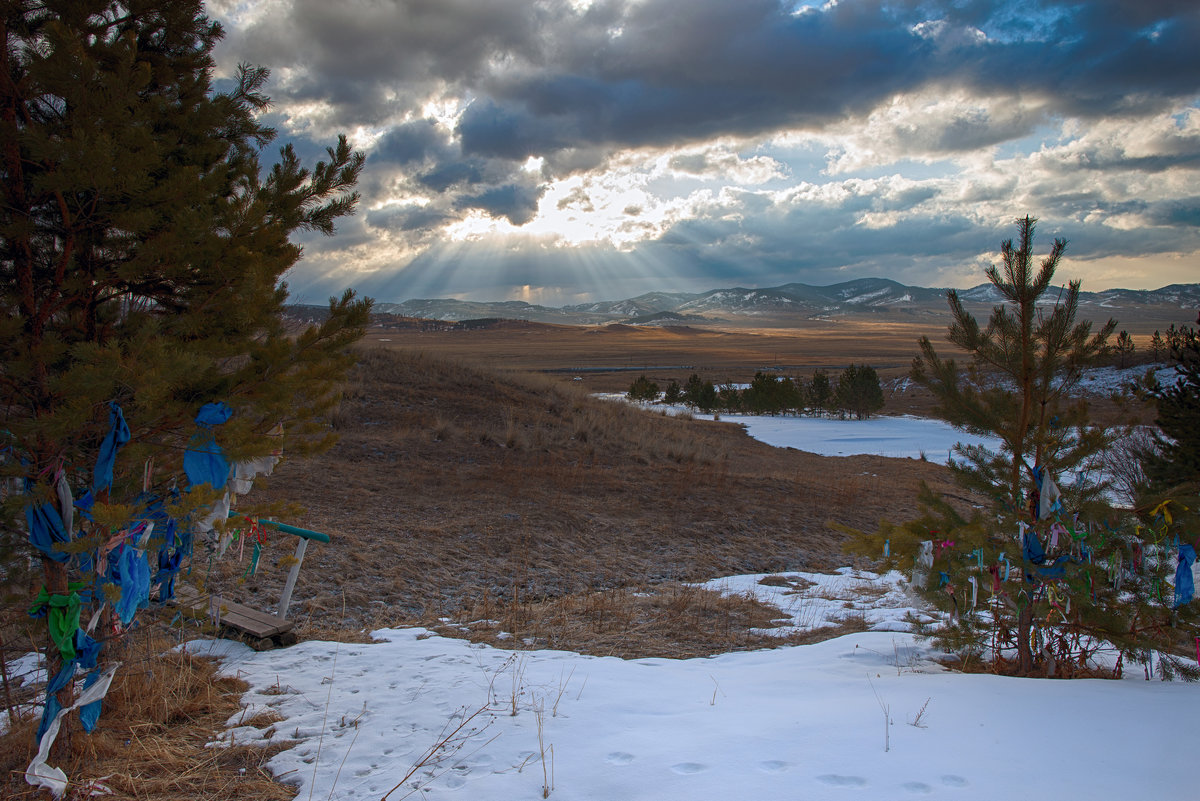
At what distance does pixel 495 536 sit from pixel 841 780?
626 cm

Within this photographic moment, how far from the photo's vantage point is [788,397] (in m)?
39.3

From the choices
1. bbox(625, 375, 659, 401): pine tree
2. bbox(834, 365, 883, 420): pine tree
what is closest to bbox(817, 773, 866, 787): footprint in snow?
bbox(834, 365, 883, 420): pine tree

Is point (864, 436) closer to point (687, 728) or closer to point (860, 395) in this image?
point (860, 395)

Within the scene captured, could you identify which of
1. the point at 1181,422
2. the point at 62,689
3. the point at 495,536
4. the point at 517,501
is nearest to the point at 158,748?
the point at 62,689

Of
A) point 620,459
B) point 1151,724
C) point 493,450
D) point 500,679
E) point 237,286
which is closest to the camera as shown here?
point 237,286

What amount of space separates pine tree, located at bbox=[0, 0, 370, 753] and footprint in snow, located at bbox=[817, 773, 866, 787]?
298 cm

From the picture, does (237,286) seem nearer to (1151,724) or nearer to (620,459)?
(1151,724)

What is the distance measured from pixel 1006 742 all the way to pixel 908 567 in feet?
5.02

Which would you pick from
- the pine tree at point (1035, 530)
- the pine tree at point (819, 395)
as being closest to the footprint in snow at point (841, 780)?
the pine tree at point (1035, 530)

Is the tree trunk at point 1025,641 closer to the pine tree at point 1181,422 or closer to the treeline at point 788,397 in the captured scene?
the pine tree at point 1181,422

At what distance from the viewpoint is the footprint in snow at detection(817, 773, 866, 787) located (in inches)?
118

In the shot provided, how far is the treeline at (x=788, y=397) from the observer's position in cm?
3875

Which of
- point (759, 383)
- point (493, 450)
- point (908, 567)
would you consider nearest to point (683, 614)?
point (908, 567)

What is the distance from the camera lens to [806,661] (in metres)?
5.30
